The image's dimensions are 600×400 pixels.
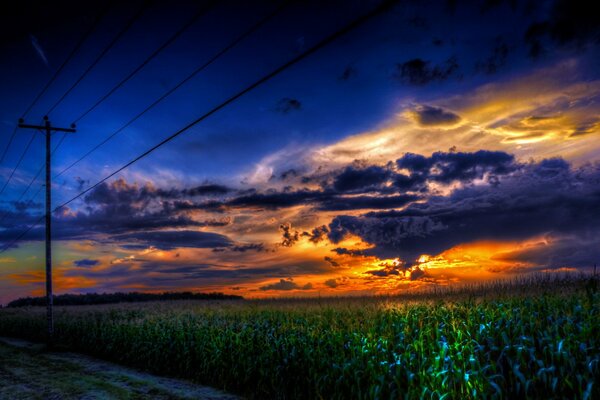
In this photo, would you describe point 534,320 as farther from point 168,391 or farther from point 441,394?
point 168,391

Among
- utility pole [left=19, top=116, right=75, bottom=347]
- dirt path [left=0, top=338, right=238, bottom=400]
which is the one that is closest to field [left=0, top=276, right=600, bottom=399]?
dirt path [left=0, top=338, right=238, bottom=400]

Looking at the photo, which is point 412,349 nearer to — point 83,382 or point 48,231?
point 83,382

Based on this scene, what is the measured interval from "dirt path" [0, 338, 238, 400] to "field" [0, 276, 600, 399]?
1022mm

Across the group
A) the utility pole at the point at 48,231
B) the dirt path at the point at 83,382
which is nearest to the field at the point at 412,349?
the dirt path at the point at 83,382

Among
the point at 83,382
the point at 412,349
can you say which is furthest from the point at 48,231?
the point at 412,349

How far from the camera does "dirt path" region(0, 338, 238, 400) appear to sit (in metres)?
15.1

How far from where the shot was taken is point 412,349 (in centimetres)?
1248

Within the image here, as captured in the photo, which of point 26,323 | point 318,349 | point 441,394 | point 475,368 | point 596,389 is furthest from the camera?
point 26,323

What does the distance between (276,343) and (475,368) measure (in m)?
6.62

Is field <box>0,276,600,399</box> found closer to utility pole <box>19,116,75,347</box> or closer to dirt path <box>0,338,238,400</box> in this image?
dirt path <box>0,338,238,400</box>

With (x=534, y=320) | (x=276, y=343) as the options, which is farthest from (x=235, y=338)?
(x=534, y=320)

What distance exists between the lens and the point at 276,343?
1512 centimetres

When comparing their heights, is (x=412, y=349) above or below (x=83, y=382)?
above

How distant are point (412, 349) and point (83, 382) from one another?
41.2ft
